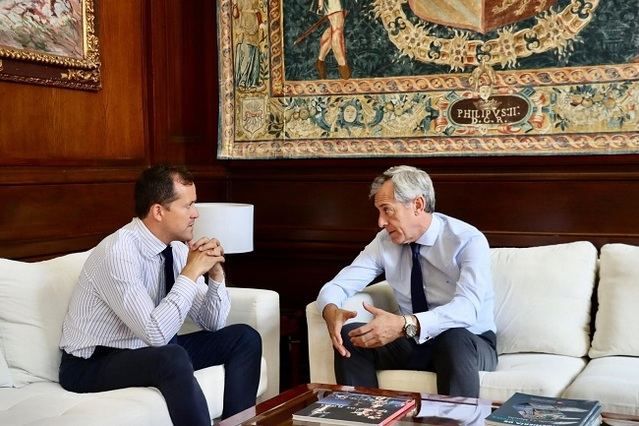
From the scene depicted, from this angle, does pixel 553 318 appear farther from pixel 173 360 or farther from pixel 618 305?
pixel 173 360

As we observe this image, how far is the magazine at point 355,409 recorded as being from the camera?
7.39 feet

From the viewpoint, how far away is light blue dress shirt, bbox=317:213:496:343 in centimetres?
319

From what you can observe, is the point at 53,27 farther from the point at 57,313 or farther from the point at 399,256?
the point at 399,256

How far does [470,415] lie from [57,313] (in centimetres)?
155

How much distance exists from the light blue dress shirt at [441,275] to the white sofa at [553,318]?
97 millimetres

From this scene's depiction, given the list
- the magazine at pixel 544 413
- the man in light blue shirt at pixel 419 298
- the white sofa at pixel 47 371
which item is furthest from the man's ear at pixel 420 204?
the magazine at pixel 544 413

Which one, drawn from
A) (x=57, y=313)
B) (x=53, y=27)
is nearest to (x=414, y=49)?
(x=53, y=27)

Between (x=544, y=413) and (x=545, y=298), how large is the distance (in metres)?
1.41

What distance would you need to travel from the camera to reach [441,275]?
3414 mm

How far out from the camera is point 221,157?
4664 millimetres

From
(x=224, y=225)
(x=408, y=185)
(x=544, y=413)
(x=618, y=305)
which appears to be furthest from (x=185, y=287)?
(x=618, y=305)

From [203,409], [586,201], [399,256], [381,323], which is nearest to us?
[203,409]

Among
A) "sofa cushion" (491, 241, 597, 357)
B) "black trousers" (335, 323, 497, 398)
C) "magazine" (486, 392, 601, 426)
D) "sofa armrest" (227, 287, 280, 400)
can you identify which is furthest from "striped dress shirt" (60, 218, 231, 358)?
"sofa cushion" (491, 241, 597, 357)

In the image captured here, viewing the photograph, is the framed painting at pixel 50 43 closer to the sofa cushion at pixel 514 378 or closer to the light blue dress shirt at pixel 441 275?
the light blue dress shirt at pixel 441 275
